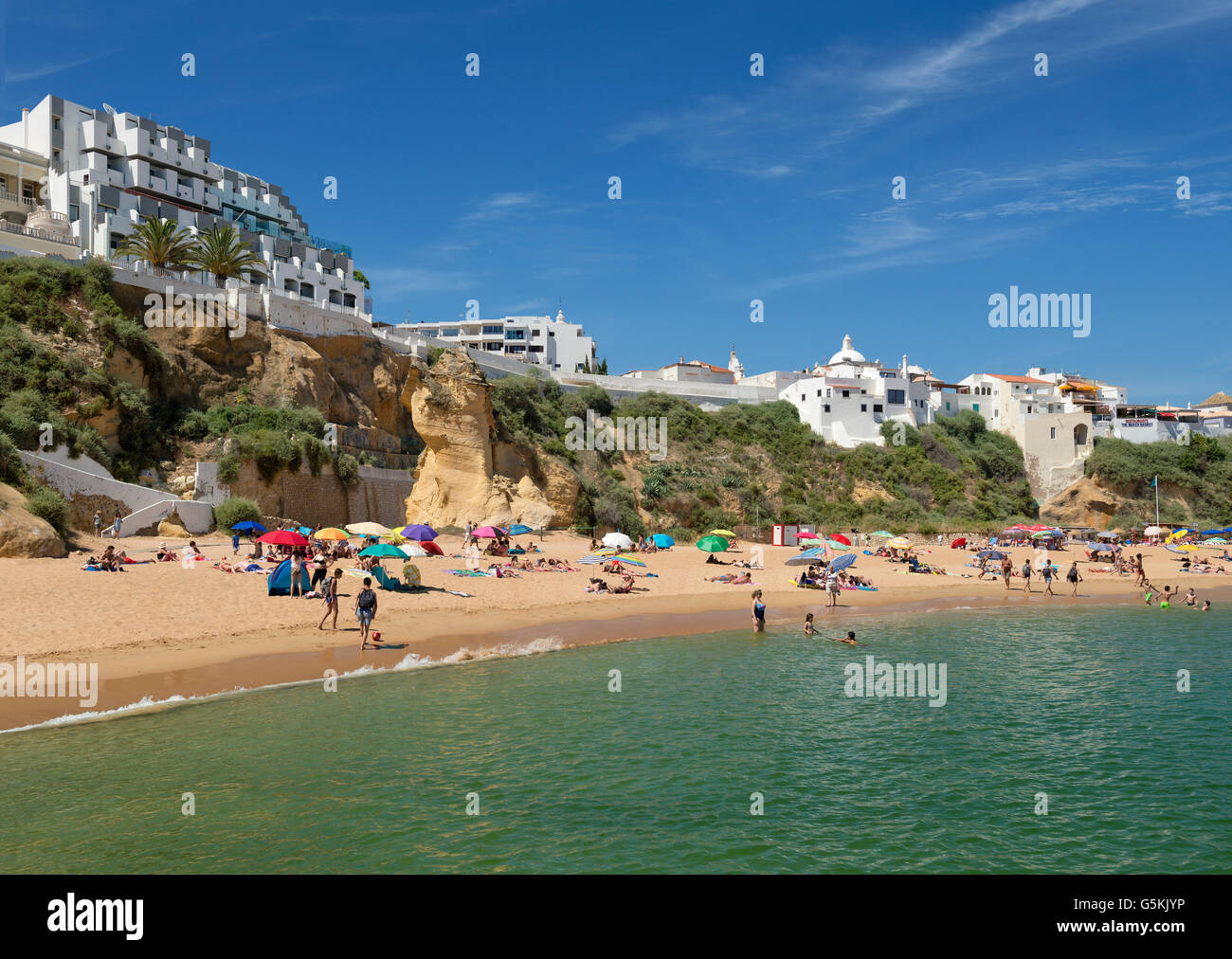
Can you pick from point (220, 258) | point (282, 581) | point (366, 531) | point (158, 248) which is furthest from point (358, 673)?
point (220, 258)

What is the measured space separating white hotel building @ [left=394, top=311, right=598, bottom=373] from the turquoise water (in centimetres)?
6939

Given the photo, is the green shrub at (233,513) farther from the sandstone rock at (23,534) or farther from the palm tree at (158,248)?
the palm tree at (158,248)

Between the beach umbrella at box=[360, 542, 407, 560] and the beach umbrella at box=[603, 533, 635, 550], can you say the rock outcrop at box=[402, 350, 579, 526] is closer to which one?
the beach umbrella at box=[603, 533, 635, 550]

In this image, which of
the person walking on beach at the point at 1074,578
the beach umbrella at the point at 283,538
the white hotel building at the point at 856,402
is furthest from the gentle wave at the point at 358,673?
the white hotel building at the point at 856,402

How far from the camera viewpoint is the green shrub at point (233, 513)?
2864cm

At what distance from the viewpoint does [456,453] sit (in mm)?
35344

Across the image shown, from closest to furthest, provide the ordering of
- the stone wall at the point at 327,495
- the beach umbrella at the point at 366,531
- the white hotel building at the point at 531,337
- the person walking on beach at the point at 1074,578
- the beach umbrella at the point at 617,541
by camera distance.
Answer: the beach umbrella at the point at 366,531
the beach umbrella at the point at 617,541
the person walking on beach at the point at 1074,578
the stone wall at the point at 327,495
the white hotel building at the point at 531,337

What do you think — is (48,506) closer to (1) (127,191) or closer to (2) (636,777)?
(2) (636,777)

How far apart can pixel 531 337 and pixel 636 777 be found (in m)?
77.0

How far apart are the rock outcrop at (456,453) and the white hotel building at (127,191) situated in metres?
12.5

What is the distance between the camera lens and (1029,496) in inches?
2477

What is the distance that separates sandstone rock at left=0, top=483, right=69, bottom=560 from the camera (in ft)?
65.6

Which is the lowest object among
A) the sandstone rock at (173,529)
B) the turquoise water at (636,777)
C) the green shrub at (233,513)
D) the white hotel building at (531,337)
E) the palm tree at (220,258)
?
the turquoise water at (636,777)
